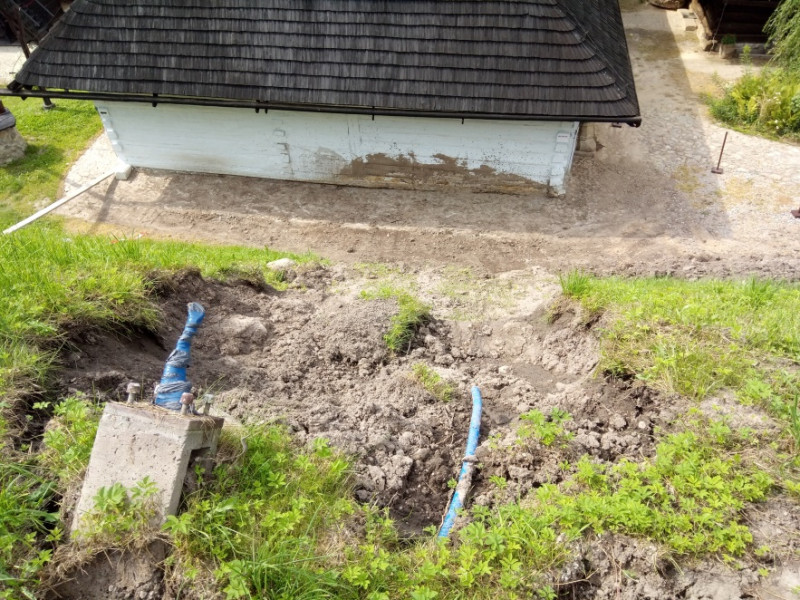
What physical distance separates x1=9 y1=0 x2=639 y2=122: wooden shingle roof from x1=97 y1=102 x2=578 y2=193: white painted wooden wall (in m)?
0.45

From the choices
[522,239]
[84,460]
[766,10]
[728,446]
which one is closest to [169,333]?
[84,460]

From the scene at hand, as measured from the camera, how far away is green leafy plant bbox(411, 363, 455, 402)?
4.60 metres

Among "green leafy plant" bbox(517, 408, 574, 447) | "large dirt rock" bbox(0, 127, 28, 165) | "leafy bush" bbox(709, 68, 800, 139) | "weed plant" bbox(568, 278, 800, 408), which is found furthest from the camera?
"large dirt rock" bbox(0, 127, 28, 165)

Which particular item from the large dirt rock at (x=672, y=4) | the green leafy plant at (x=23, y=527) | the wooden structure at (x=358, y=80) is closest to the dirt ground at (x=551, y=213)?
the wooden structure at (x=358, y=80)

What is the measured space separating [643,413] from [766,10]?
14864 millimetres

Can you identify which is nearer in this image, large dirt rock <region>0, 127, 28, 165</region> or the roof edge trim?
the roof edge trim

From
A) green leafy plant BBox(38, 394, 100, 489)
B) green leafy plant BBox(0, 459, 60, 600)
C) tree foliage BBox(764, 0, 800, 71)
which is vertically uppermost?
tree foliage BBox(764, 0, 800, 71)

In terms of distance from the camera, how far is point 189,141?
10.9 meters

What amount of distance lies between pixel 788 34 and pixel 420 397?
1337cm

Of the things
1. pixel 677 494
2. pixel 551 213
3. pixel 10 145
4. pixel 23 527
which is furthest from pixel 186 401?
pixel 10 145

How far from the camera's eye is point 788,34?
12.2m

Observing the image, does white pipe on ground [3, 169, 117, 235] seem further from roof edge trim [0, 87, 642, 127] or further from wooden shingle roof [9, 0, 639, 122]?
wooden shingle roof [9, 0, 639, 122]

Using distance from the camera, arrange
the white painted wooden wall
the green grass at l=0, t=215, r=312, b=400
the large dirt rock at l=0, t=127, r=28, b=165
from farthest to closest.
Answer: the large dirt rock at l=0, t=127, r=28, b=165 → the white painted wooden wall → the green grass at l=0, t=215, r=312, b=400

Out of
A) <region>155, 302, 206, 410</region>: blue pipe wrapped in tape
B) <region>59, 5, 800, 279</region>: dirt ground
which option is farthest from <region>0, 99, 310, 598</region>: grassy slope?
<region>59, 5, 800, 279</region>: dirt ground
